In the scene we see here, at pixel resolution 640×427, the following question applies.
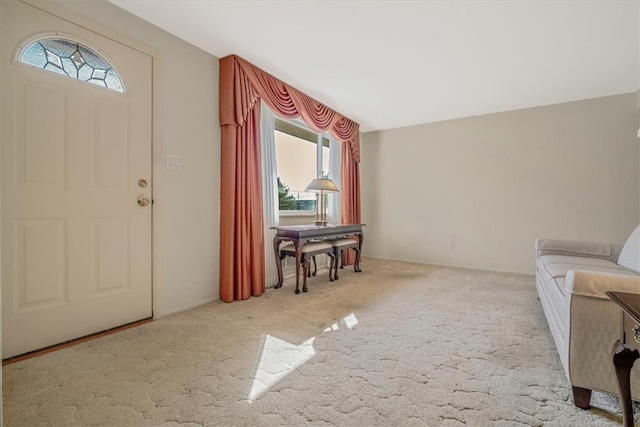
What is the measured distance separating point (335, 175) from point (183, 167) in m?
2.50

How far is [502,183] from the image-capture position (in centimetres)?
408

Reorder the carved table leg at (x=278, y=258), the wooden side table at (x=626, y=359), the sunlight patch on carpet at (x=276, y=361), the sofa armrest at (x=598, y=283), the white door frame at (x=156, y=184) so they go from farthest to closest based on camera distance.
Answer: the carved table leg at (x=278, y=258), the white door frame at (x=156, y=184), the sunlight patch on carpet at (x=276, y=361), the sofa armrest at (x=598, y=283), the wooden side table at (x=626, y=359)

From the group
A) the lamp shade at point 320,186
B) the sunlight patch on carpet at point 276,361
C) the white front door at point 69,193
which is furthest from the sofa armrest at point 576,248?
the white front door at point 69,193

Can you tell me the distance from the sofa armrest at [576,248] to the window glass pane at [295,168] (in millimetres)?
2723

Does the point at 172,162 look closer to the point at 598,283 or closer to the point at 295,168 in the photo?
the point at 295,168

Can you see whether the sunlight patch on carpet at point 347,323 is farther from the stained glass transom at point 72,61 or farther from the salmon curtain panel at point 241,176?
the stained glass transom at point 72,61

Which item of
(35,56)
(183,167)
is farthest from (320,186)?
(35,56)

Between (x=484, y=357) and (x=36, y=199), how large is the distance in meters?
2.85

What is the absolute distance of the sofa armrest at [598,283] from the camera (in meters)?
1.21

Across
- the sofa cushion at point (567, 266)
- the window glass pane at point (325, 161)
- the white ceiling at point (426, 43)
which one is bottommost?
the sofa cushion at point (567, 266)

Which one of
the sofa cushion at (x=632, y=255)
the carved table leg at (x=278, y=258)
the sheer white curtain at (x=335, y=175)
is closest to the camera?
the sofa cushion at (x=632, y=255)

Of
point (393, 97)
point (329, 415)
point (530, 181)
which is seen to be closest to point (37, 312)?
point (329, 415)

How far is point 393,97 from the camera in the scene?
3.68 m

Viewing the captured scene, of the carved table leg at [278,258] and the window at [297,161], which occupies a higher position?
the window at [297,161]
